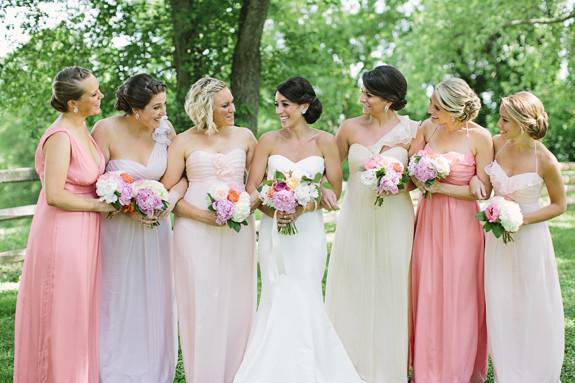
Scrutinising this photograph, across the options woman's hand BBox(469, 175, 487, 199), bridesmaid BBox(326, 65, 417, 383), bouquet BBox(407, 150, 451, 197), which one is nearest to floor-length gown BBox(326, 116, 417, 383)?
bridesmaid BBox(326, 65, 417, 383)

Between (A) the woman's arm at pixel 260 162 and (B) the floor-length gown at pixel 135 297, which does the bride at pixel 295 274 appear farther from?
(B) the floor-length gown at pixel 135 297

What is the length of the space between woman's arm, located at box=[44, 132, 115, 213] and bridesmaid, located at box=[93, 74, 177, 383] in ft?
2.13

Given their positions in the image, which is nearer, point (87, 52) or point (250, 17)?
point (250, 17)

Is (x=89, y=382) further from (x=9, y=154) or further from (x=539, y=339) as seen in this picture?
(x=9, y=154)

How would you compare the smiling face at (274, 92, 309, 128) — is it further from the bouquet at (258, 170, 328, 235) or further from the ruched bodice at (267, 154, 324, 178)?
the bouquet at (258, 170, 328, 235)

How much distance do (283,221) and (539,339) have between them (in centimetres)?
237

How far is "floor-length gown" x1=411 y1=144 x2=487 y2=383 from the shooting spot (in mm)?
6324

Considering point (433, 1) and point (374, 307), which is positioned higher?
point (433, 1)

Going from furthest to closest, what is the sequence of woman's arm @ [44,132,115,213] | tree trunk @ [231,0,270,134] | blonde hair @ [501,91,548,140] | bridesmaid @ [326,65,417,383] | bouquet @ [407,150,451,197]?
1. tree trunk @ [231,0,270,134]
2. bridesmaid @ [326,65,417,383]
3. bouquet @ [407,150,451,197]
4. blonde hair @ [501,91,548,140]
5. woman's arm @ [44,132,115,213]

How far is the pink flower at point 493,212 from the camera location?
5.80 m

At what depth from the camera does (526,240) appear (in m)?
6.16

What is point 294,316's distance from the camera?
6.05 m

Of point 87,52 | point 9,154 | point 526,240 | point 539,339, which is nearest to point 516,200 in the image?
point 526,240

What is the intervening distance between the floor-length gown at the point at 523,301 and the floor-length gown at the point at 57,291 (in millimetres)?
3320
